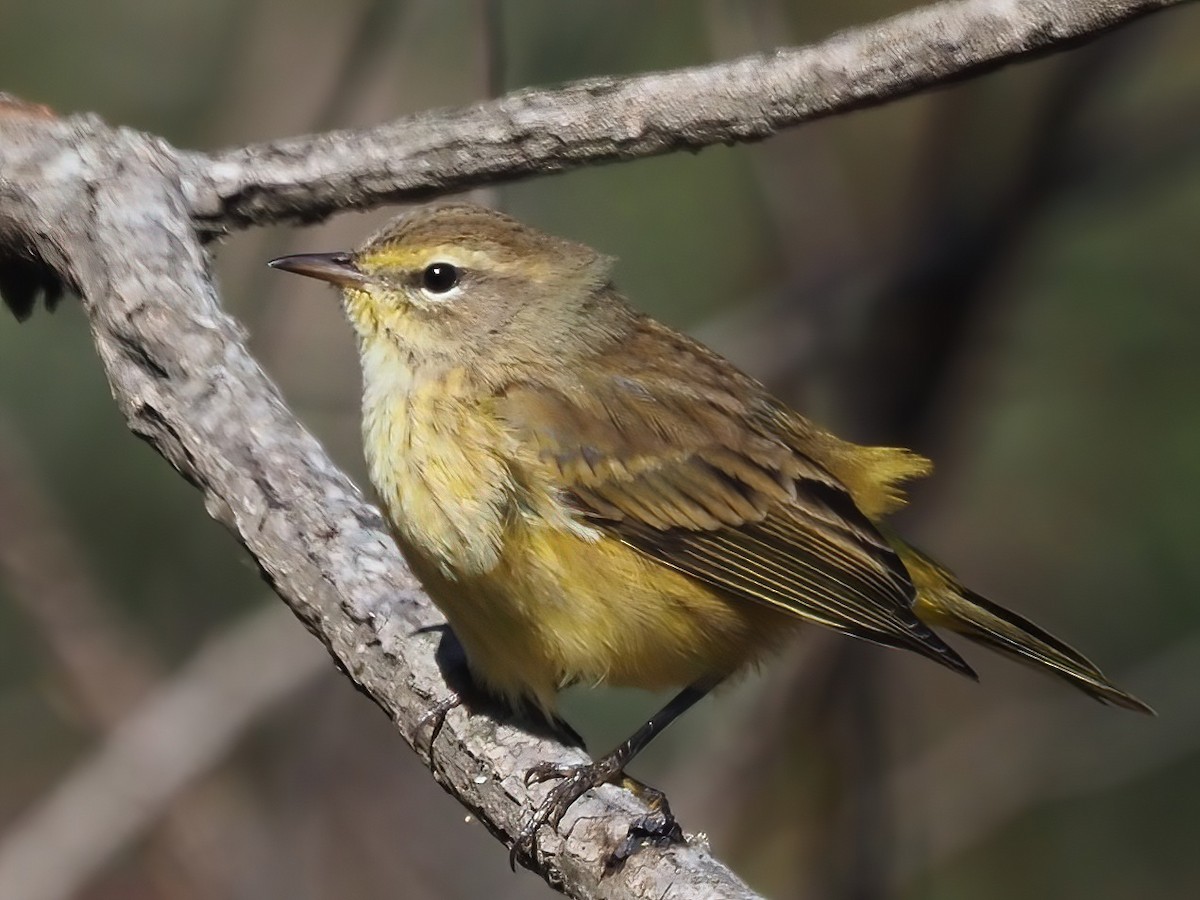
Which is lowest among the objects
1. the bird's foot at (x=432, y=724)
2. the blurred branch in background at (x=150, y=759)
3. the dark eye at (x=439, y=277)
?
the blurred branch in background at (x=150, y=759)

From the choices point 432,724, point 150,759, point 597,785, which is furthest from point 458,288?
point 150,759

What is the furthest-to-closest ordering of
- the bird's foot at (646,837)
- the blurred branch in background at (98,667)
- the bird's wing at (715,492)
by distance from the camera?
the blurred branch in background at (98,667) < the bird's wing at (715,492) < the bird's foot at (646,837)

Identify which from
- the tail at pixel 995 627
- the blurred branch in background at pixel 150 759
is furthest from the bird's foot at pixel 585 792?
the blurred branch in background at pixel 150 759

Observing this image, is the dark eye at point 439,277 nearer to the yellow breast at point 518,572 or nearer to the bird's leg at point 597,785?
the yellow breast at point 518,572

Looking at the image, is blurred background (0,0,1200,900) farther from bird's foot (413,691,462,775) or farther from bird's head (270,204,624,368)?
bird's foot (413,691,462,775)

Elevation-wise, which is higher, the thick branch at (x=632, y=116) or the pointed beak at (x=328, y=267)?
the thick branch at (x=632, y=116)

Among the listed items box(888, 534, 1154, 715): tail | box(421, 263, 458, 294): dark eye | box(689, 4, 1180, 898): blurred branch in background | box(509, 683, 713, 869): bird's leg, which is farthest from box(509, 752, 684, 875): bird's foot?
box(689, 4, 1180, 898): blurred branch in background

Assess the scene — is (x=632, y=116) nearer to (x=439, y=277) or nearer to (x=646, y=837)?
(x=439, y=277)

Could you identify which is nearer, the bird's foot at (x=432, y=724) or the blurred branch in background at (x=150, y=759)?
the bird's foot at (x=432, y=724)
